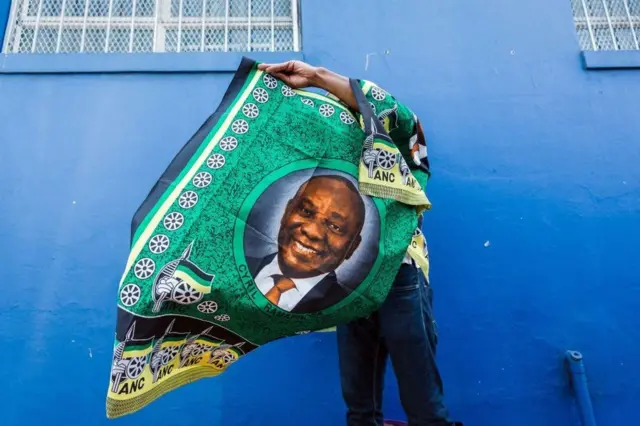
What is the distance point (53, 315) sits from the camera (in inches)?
78.5

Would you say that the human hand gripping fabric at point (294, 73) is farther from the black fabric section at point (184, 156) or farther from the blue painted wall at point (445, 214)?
the blue painted wall at point (445, 214)

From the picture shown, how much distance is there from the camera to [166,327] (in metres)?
1.29

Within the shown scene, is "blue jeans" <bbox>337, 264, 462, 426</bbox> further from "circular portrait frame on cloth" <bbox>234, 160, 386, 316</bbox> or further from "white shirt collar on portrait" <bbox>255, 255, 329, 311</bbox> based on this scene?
"white shirt collar on portrait" <bbox>255, 255, 329, 311</bbox>

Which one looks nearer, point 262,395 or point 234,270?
point 234,270

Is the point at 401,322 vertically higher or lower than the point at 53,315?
lower

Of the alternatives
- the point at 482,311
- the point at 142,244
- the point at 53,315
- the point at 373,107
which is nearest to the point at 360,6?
the point at 373,107

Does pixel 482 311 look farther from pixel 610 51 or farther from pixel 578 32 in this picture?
pixel 578 32

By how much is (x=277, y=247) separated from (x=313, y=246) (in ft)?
0.34

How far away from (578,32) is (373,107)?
1.80 m

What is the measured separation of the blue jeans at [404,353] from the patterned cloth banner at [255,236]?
4.3 inches

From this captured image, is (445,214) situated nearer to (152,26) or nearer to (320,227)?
(320,227)

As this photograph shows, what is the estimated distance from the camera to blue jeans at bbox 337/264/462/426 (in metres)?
1.42

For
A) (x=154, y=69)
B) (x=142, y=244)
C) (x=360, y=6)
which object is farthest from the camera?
(x=360, y=6)

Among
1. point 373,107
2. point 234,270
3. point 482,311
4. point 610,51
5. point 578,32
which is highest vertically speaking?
point 578,32
